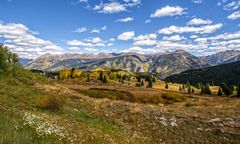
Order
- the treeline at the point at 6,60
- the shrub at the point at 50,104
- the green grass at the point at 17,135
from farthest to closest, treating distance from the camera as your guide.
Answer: the treeline at the point at 6,60
the shrub at the point at 50,104
the green grass at the point at 17,135

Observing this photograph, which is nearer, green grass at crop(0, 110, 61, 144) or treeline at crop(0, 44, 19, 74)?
green grass at crop(0, 110, 61, 144)

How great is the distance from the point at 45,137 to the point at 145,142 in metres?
9.14

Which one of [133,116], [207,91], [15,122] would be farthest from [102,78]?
[15,122]

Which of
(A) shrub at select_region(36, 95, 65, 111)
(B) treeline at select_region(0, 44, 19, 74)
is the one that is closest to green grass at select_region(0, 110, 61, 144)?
(A) shrub at select_region(36, 95, 65, 111)

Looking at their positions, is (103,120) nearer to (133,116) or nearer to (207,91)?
(133,116)

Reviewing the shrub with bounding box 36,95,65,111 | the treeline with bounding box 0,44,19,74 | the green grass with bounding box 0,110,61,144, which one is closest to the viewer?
the green grass with bounding box 0,110,61,144

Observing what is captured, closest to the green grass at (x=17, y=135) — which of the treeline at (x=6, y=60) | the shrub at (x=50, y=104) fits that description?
the shrub at (x=50, y=104)

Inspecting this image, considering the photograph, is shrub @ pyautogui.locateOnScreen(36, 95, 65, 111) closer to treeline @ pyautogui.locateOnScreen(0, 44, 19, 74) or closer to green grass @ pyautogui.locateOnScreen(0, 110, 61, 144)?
green grass @ pyautogui.locateOnScreen(0, 110, 61, 144)

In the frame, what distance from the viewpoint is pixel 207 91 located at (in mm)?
155750

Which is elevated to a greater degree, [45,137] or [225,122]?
[45,137]

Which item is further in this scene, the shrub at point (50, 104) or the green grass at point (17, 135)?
the shrub at point (50, 104)

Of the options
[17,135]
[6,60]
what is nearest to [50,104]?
[17,135]

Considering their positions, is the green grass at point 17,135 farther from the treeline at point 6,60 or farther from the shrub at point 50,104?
the treeline at point 6,60

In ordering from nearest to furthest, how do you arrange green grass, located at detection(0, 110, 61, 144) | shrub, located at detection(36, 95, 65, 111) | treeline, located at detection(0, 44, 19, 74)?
1. green grass, located at detection(0, 110, 61, 144)
2. shrub, located at detection(36, 95, 65, 111)
3. treeline, located at detection(0, 44, 19, 74)
